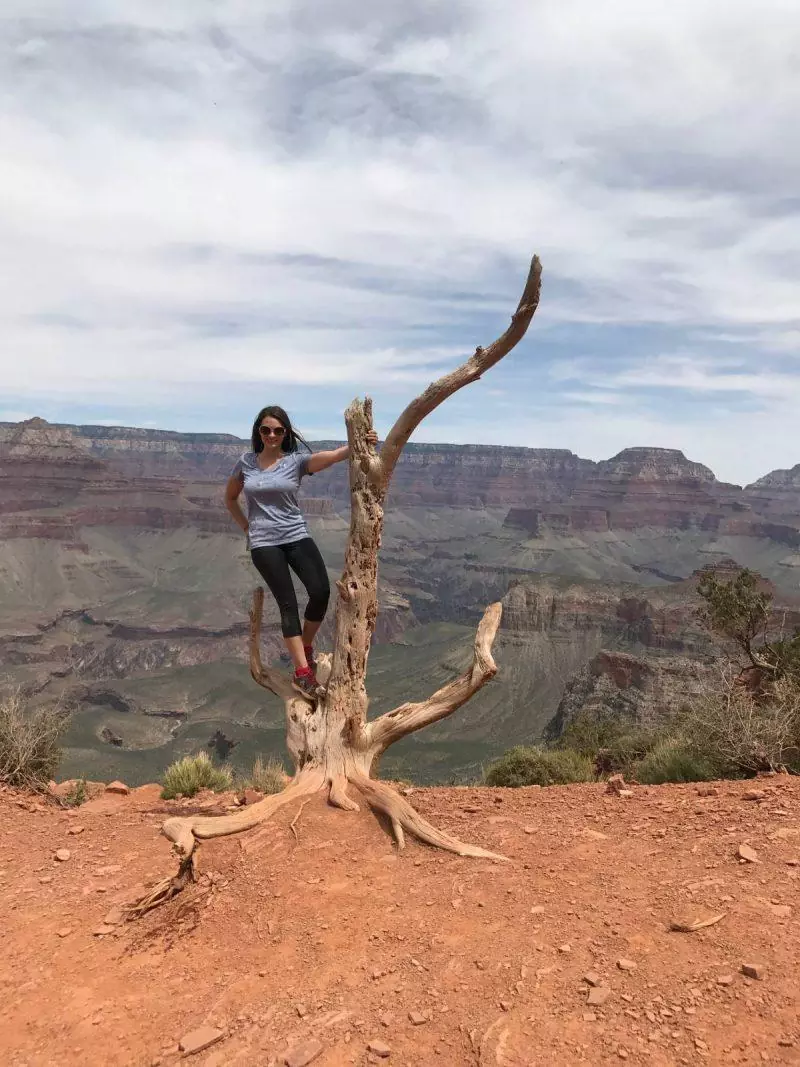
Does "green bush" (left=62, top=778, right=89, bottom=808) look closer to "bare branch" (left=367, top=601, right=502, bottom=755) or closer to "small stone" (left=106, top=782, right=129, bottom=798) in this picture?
"small stone" (left=106, top=782, right=129, bottom=798)

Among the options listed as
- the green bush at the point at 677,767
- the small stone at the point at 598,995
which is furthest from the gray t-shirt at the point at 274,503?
the green bush at the point at 677,767

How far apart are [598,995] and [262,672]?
463 centimetres

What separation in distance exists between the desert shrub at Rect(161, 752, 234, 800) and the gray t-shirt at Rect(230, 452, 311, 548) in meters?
4.97

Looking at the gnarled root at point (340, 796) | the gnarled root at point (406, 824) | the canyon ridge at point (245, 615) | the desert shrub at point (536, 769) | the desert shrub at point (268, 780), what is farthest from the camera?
the canyon ridge at point (245, 615)

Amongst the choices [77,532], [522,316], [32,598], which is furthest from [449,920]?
[77,532]

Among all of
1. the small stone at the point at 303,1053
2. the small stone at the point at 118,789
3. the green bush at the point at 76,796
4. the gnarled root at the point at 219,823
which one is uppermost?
the gnarled root at the point at 219,823

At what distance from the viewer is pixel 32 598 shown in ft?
402

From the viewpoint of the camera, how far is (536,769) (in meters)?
13.1

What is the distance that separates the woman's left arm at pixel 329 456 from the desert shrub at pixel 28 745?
6344 mm

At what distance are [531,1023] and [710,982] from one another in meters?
0.96

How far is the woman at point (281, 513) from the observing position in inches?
246

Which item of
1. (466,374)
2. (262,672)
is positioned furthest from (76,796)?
(466,374)

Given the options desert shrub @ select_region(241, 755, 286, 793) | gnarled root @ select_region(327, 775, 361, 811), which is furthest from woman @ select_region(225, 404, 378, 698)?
desert shrub @ select_region(241, 755, 286, 793)

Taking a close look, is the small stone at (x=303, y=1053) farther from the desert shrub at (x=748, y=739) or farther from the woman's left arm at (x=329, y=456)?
the desert shrub at (x=748, y=739)
